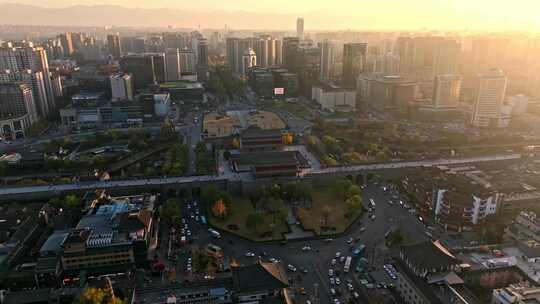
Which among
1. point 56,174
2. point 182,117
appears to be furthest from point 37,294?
point 182,117

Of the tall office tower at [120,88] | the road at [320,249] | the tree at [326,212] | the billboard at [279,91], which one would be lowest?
the road at [320,249]

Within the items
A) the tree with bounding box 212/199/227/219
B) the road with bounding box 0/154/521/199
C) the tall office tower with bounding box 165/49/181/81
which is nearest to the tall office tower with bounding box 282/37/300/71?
the tall office tower with bounding box 165/49/181/81

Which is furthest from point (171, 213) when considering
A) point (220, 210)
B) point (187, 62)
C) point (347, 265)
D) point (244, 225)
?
point (187, 62)

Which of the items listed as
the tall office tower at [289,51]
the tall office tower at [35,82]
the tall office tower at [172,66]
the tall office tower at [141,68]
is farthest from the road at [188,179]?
the tall office tower at [289,51]

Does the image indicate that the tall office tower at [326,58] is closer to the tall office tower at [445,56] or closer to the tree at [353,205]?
the tall office tower at [445,56]

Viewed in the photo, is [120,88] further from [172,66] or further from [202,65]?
[202,65]

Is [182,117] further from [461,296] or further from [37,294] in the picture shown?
[461,296]
